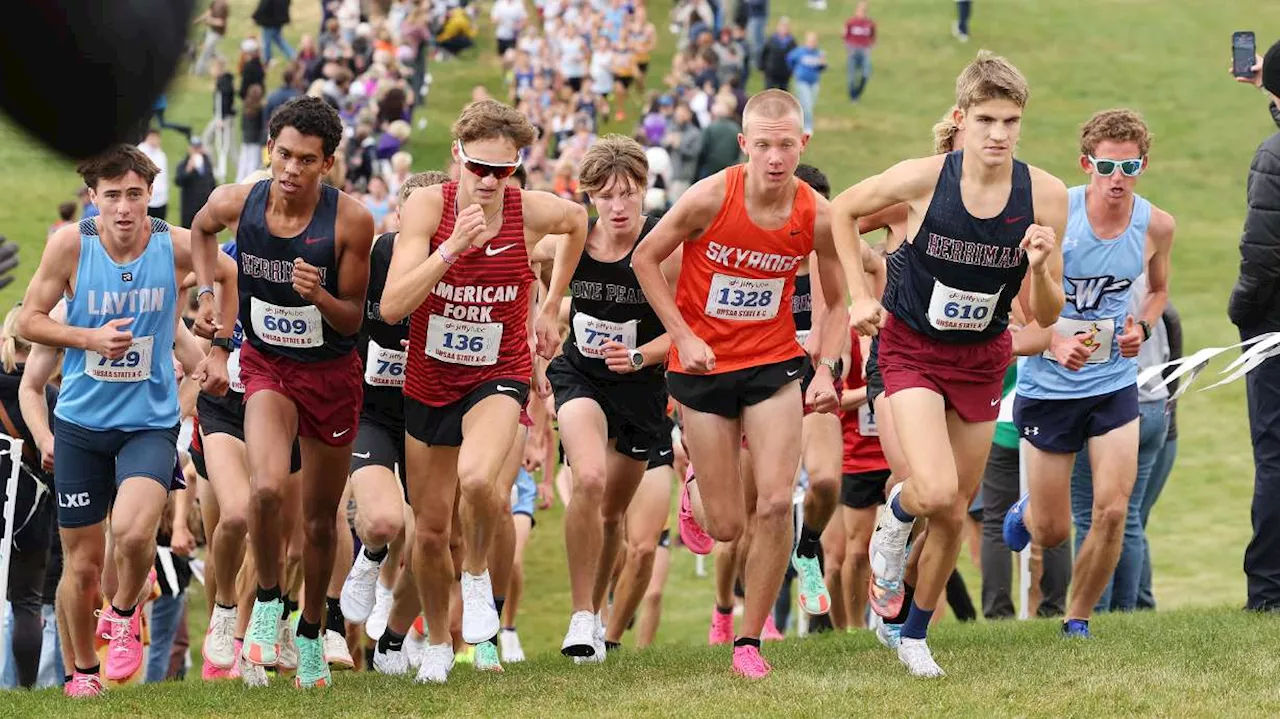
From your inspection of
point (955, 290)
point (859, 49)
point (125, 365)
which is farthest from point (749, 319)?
point (859, 49)

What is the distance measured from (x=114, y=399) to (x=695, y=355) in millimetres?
2662

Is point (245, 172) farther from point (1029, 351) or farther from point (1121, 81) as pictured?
point (1121, 81)

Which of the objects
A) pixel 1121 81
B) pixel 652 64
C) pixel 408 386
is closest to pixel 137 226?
pixel 408 386

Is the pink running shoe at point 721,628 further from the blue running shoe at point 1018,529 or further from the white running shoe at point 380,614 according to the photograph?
the white running shoe at point 380,614

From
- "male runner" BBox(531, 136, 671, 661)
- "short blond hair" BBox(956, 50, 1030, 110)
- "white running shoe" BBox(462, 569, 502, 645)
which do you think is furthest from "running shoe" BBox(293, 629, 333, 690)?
"short blond hair" BBox(956, 50, 1030, 110)

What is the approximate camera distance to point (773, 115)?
7.29m

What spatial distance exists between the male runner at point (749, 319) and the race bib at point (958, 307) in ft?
1.88

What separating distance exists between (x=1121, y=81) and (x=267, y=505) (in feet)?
105

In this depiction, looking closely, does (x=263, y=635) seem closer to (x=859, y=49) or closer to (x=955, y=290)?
(x=955, y=290)

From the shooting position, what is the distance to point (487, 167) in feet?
23.6

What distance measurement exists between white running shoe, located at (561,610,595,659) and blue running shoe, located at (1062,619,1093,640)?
2236 millimetres

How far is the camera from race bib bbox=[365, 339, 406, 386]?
26.7ft

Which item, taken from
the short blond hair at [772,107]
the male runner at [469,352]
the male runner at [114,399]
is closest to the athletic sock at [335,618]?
the male runner at [114,399]

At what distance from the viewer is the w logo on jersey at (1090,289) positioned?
809cm
